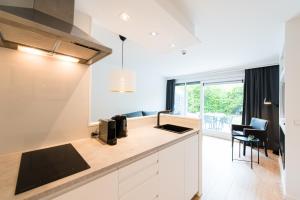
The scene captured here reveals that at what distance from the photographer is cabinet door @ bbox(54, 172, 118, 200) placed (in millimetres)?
764

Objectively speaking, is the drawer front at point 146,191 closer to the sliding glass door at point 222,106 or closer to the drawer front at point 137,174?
the drawer front at point 137,174

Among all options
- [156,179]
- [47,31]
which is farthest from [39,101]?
[156,179]

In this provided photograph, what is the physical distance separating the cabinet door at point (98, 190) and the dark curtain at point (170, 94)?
529 centimetres

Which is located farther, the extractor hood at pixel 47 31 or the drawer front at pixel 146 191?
the drawer front at pixel 146 191

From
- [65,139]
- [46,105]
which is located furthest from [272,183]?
[46,105]

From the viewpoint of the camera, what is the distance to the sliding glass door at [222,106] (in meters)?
4.63

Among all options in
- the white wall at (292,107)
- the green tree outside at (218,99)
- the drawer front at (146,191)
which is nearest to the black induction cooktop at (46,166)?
the drawer front at (146,191)

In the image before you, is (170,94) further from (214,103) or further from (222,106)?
(222,106)

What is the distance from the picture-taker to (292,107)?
5.80 feet

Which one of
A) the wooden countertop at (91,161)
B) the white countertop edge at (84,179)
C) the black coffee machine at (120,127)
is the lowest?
the white countertop edge at (84,179)

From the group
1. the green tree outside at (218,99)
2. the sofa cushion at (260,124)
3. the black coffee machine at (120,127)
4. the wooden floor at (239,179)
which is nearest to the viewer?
the black coffee machine at (120,127)

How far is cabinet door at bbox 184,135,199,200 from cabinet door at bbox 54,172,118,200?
1.01 m

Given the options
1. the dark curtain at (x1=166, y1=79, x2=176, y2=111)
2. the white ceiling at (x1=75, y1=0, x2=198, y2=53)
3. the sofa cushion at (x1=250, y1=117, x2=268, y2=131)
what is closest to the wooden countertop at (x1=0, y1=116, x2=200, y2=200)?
the white ceiling at (x1=75, y1=0, x2=198, y2=53)

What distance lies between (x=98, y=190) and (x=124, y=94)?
386 centimetres
